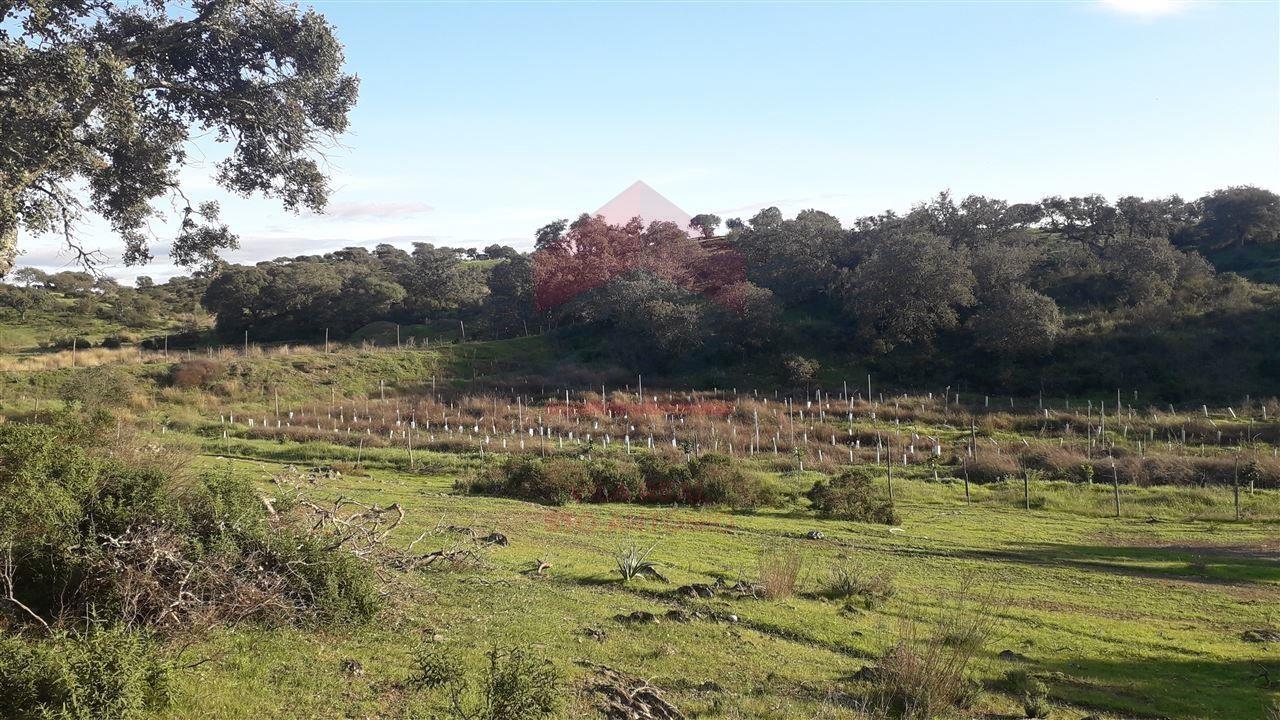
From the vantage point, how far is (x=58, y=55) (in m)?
10.2

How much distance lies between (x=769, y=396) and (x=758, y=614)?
4011 cm

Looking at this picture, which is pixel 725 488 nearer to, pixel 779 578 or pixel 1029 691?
pixel 779 578

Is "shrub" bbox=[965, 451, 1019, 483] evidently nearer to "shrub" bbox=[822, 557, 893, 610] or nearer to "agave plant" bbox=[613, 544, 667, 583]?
"shrub" bbox=[822, 557, 893, 610]

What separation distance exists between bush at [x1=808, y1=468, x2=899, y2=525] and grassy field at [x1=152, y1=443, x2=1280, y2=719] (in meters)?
0.95

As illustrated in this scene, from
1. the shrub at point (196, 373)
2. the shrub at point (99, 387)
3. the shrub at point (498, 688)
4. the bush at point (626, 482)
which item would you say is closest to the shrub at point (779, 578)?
the shrub at point (498, 688)

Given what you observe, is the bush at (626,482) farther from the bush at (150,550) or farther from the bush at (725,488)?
the bush at (150,550)

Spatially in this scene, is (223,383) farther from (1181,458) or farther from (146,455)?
(1181,458)

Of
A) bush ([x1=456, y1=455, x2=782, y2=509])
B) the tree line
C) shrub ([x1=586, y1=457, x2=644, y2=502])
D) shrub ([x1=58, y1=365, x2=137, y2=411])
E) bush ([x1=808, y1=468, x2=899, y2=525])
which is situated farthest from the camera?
the tree line

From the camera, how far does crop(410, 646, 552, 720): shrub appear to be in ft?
19.8

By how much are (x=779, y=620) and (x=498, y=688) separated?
614cm

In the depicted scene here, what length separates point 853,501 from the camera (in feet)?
75.0

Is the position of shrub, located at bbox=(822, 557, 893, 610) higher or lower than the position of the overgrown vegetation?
lower

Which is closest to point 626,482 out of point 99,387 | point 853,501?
point 853,501

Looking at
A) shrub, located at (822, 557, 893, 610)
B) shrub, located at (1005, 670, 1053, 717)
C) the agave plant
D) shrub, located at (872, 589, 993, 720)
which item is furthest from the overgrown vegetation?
shrub, located at (822, 557, 893, 610)
